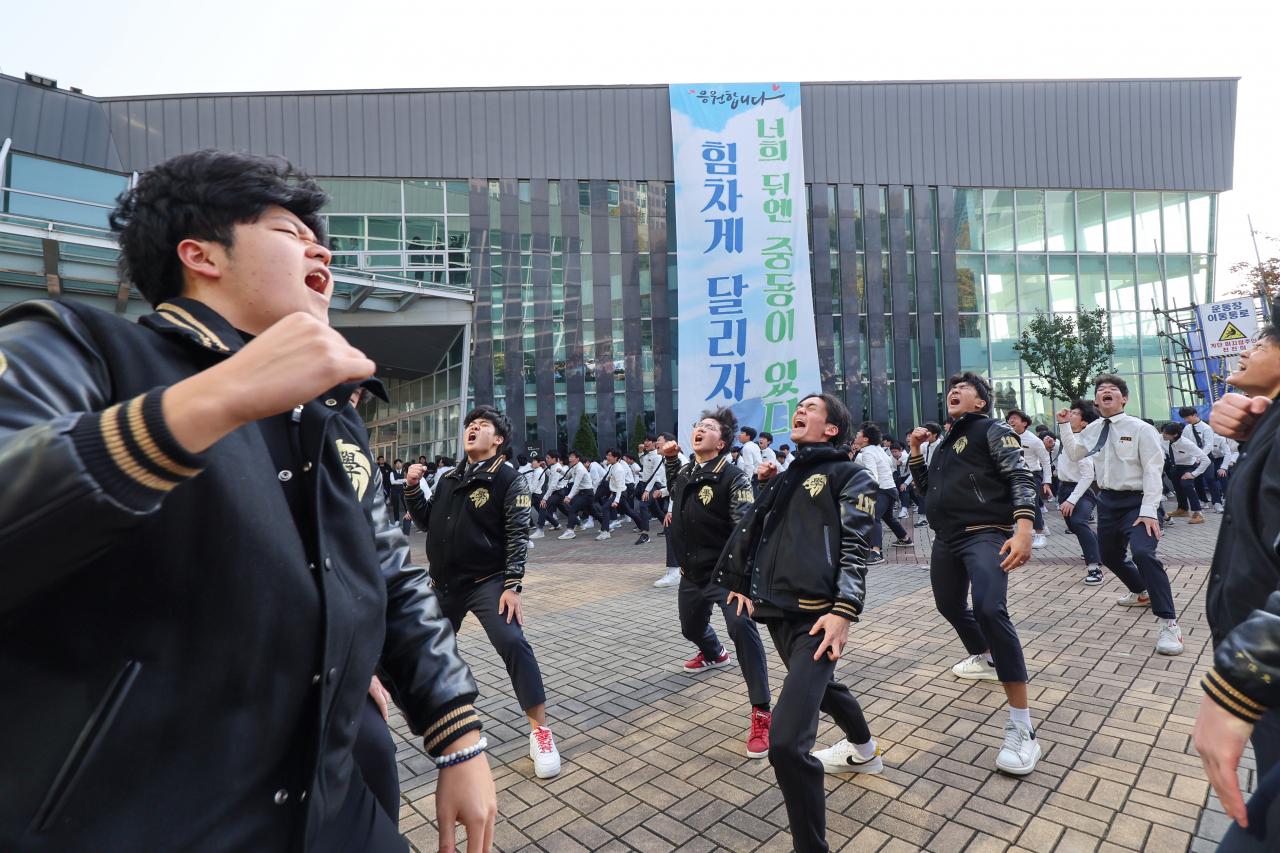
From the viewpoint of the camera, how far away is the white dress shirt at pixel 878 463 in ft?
34.8

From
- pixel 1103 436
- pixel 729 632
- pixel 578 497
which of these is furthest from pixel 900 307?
pixel 729 632

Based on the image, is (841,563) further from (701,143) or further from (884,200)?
(884,200)

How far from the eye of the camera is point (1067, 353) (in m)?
22.9

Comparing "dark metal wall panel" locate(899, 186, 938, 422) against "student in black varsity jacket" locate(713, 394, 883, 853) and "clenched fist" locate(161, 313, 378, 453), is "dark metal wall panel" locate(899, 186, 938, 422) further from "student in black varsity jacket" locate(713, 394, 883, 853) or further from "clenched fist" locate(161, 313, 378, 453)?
"clenched fist" locate(161, 313, 378, 453)

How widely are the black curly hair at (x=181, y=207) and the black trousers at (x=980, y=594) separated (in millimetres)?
3912

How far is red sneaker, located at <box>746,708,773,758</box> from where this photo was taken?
370cm

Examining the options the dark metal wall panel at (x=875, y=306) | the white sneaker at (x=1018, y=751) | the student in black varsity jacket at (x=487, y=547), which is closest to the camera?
the white sneaker at (x=1018, y=751)

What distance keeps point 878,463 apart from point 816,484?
8.12 metres

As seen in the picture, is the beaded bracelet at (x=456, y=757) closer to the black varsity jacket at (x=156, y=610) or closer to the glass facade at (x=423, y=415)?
the black varsity jacket at (x=156, y=610)

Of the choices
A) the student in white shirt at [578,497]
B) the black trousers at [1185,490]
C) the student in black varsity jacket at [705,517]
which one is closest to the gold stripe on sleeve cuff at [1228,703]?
the student in black varsity jacket at [705,517]

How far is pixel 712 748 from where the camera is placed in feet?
12.6

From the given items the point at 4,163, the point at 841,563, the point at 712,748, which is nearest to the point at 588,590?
the point at 712,748

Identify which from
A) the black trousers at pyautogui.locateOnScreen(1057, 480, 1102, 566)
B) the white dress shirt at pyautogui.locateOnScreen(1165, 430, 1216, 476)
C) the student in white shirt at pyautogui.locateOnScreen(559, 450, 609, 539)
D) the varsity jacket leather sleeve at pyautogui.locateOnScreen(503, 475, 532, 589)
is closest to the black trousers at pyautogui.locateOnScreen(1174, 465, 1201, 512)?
the white dress shirt at pyautogui.locateOnScreen(1165, 430, 1216, 476)

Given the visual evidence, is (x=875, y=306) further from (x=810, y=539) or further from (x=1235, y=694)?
(x=1235, y=694)
